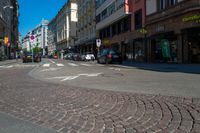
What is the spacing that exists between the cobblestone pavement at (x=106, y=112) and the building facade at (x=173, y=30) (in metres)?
16.0

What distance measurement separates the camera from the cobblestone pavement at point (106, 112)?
4489 millimetres

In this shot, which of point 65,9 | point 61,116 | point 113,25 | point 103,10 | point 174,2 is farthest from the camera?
point 65,9

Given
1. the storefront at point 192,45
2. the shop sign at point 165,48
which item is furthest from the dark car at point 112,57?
the storefront at point 192,45

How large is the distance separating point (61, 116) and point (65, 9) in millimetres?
88511

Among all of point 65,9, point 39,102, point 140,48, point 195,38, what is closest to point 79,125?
point 39,102

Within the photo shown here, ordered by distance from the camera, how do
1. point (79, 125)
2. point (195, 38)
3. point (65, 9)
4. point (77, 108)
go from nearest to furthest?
point (79, 125) < point (77, 108) < point (195, 38) < point (65, 9)

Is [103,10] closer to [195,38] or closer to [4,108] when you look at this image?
[195,38]

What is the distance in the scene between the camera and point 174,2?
80.8ft

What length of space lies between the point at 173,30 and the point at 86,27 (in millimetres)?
41097

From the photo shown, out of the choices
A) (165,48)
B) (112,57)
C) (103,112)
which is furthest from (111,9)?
(103,112)

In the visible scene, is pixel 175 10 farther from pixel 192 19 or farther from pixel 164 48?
pixel 164 48

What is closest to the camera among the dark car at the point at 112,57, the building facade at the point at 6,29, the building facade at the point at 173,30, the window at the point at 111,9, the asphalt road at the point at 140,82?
the asphalt road at the point at 140,82

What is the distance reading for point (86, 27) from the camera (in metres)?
63.6

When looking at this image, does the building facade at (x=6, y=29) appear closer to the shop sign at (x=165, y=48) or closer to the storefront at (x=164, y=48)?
the storefront at (x=164, y=48)
